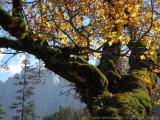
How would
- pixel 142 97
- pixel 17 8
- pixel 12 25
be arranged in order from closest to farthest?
1. pixel 12 25
2. pixel 17 8
3. pixel 142 97

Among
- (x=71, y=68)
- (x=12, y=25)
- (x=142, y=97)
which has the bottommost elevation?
(x=142, y=97)

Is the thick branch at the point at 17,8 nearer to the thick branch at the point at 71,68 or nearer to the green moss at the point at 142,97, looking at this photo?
the thick branch at the point at 71,68

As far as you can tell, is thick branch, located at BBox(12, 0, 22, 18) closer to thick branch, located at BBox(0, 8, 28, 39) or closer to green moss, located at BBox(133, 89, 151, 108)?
thick branch, located at BBox(0, 8, 28, 39)

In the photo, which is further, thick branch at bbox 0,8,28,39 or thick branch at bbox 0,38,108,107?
thick branch at bbox 0,38,108,107

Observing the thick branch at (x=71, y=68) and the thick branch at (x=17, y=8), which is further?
the thick branch at (x=17, y=8)

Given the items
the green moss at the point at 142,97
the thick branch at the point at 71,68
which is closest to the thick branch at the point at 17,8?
the thick branch at the point at 71,68

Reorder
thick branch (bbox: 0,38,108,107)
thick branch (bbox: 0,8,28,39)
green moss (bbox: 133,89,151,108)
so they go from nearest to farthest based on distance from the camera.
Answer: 1. thick branch (bbox: 0,8,28,39)
2. thick branch (bbox: 0,38,108,107)
3. green moss (bbox: 133,89,151,108)

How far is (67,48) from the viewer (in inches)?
537

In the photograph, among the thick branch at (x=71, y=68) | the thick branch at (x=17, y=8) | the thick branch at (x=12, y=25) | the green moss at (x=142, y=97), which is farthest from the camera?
the green moss at (x=142, y=97)

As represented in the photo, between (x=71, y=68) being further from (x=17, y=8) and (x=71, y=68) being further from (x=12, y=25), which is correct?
(x=17, y=8)

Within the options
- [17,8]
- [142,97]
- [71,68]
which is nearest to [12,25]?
[17,8]

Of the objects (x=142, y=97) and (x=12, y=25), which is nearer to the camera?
(x=12, y=25)

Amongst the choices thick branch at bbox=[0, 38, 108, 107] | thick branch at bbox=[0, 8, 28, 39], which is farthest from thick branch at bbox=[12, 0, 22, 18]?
thick branch at bbox=[0, 38, 108, 107]

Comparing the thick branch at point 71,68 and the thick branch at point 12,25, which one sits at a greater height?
the thick branch at point 12,25
